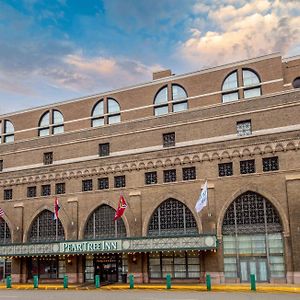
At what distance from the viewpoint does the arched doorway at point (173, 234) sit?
37.4m

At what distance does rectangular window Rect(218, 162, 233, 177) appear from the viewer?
120 feet

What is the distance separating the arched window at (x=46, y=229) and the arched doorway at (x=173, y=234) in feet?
33.0

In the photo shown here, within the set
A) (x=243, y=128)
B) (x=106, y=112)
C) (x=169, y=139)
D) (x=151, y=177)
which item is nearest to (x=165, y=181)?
(x=151, y=177)

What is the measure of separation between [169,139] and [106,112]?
862cm

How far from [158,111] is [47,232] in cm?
1621

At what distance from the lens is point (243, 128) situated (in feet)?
122

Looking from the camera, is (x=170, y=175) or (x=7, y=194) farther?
(x=7, y=194)

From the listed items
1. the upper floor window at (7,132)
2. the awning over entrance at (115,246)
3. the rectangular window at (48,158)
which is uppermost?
the upper floor window at (7,132)

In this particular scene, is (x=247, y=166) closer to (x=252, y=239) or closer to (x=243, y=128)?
(x=243, y=128)

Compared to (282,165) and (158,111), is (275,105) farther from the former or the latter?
(158,111)

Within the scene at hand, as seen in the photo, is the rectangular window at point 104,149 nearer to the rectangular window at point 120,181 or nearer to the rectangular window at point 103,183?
the rectangular window at point 103,183

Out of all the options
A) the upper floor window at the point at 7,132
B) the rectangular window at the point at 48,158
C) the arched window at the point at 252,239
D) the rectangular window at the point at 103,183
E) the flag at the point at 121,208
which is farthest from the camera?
the upper floor window at the point at 7,132

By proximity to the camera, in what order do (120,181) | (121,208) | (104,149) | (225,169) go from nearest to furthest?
(225,169) → (121,208) → (120,181) → (104,149)

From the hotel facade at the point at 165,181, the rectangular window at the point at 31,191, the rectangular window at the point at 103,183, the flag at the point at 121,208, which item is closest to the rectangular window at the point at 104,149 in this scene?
the hotel facade at the point at 165,181
